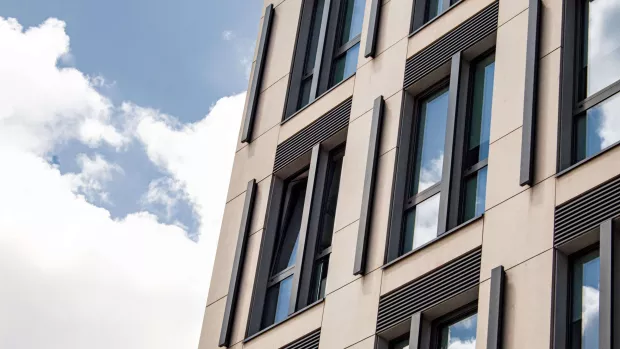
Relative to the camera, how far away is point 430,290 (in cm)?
2041

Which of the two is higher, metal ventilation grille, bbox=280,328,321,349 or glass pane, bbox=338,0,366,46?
glass pane, bbox=338,0,366,46

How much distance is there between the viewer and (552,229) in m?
18.7

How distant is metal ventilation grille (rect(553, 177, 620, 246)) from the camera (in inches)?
714

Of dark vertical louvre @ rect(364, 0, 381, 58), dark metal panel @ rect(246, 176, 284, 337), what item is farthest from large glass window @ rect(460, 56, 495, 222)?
dark metal panel @ rect(246, 176, 284, 337)

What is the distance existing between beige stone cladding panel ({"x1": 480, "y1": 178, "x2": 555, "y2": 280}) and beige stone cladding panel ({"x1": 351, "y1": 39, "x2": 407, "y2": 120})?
509cm

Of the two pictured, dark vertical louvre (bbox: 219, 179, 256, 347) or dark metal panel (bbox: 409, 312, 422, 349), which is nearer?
Result: dark metal panel (bbox: 409, 312, 422, 349)

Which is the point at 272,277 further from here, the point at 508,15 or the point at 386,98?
the point at 508,15

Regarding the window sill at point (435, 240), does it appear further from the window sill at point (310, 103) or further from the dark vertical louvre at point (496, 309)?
the window sill at point (310, 103)

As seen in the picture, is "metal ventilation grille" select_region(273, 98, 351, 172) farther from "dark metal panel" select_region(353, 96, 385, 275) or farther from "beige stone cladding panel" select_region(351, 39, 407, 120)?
"dark metal panel" select_region(353, 96, 385, 275)

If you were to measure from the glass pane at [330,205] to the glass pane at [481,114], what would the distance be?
3529mm

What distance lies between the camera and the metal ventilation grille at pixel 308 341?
73.3ft

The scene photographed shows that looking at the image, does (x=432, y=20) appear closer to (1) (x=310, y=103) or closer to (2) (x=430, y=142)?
(2) (x=430, y=142)

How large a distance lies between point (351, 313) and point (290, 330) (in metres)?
1.92

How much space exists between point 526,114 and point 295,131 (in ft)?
24.0
